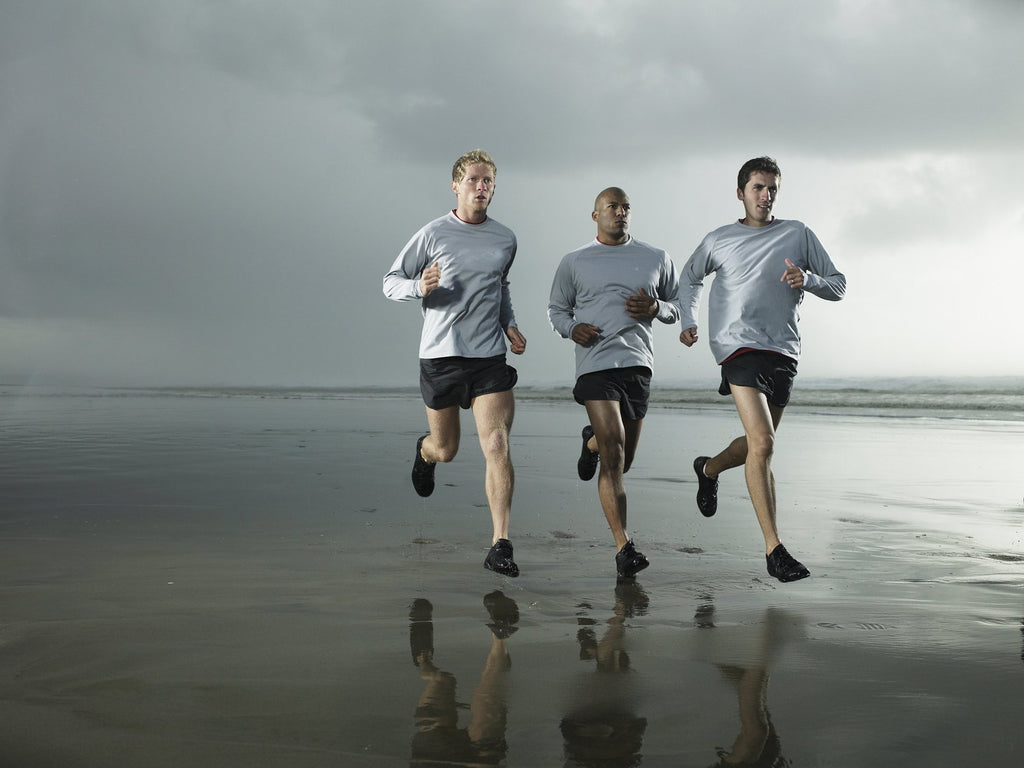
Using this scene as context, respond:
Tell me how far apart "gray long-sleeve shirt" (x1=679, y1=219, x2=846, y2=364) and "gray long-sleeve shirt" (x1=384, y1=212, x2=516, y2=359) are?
1188 mm

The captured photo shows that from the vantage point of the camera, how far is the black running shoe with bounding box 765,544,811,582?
4.06 m

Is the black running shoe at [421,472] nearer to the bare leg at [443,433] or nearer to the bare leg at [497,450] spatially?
the bare leg at [443,433]

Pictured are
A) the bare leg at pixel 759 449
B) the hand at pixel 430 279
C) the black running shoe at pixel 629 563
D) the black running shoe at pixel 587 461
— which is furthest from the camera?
the black running shoe at pixel 587 461

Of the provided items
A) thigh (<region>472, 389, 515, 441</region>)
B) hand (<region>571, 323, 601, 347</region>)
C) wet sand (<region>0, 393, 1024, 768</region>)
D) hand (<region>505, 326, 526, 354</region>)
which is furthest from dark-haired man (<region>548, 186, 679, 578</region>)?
wet sand (<region>0, 393, 1024, 768</region>)

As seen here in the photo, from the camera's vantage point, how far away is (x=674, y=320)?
203 inches

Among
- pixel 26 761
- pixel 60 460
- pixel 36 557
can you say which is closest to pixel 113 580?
pixel 36 557

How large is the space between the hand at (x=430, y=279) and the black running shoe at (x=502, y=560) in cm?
137

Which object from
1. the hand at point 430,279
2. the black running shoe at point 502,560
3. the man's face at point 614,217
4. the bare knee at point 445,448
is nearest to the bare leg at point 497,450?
the black running shoe at point 502,560

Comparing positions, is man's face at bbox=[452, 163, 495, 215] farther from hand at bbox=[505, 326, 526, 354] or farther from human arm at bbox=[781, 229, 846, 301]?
human arm at bbox=[781, 229, 846, 301]

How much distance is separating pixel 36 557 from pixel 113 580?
0.70 metres

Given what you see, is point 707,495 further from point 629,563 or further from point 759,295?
point 629,563

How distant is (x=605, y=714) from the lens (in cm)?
242

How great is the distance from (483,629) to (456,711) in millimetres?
857

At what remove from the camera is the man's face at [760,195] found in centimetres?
484
